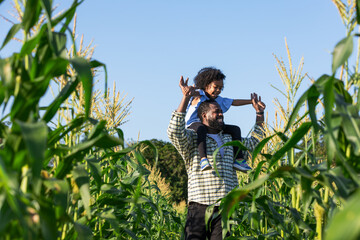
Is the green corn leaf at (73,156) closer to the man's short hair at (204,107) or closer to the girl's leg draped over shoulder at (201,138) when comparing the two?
the girl's leg draped over shoulder at (201,138)

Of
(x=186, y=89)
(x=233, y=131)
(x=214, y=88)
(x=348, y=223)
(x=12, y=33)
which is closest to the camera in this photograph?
Result: (x=348, y=223)

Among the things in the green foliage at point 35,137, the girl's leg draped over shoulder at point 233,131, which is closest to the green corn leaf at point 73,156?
the green foliage at point 35,137

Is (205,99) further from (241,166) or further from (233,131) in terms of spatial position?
(241,166)

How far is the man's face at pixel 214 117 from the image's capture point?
14.8 ft

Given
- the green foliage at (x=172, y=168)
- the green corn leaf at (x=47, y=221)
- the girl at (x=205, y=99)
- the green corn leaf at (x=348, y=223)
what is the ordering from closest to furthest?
1. the green corn leaf at (x=348, y=223)
2. the green corn leaf at (x=47, y=221)
3. the girl at (x=205, y=99)
4. the green foliage at (x=172, y=168)

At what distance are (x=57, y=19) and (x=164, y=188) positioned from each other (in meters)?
8.75

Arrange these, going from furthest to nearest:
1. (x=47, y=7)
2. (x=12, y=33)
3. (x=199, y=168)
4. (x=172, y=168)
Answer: (x=172, y=168)
(x=199, y=168)
(x=12, y=33)
(x=47, y=7)

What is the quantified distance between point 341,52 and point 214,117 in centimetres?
309

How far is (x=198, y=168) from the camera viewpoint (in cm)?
437

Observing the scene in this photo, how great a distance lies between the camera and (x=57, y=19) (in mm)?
1682

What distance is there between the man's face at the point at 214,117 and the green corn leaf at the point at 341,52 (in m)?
3.01

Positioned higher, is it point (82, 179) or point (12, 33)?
point (12, 33)

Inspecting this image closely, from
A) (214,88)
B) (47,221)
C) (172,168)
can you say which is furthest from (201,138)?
(172,168)

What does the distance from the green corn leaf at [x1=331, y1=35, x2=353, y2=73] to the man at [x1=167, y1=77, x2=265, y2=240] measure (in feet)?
8.24
